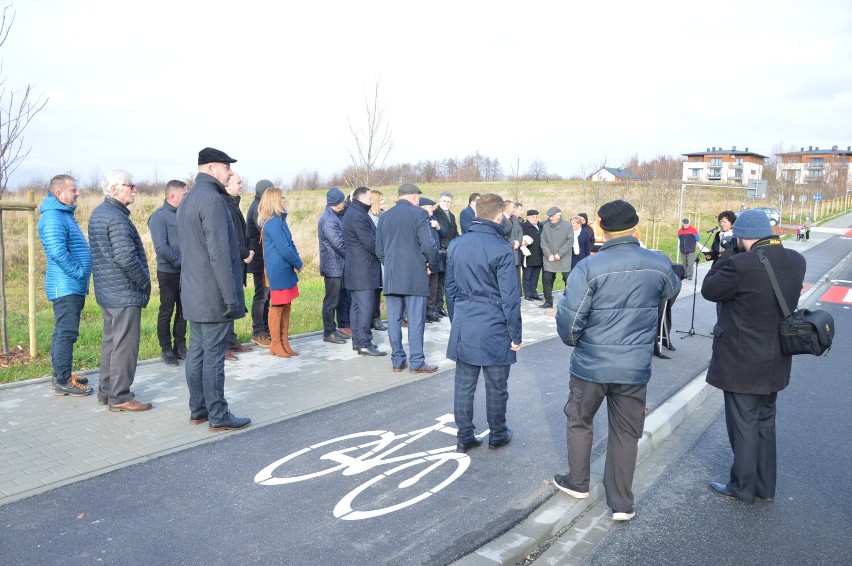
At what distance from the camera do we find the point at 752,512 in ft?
14.8

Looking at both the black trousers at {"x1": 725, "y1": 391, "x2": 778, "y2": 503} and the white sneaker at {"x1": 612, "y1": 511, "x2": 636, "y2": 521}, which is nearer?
the white sneaker at {"x1": 612, "y1": 511, "x2": 636, "y2": 521}

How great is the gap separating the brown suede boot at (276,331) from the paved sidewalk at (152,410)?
0.54ft

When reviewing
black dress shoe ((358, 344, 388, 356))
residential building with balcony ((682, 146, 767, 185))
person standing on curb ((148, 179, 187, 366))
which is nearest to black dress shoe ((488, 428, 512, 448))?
black dress shoe ((358, 344, 388, 356))

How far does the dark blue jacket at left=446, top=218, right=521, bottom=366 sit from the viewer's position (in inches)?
201

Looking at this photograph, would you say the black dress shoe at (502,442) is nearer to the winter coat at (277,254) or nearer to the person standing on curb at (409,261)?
the person standing on curb at (409,261)

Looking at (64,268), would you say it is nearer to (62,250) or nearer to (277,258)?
(62,250)

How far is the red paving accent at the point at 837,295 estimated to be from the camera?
624 inches

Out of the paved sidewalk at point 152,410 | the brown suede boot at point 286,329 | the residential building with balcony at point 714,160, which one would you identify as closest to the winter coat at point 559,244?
the paved sidewalk at point 152,410

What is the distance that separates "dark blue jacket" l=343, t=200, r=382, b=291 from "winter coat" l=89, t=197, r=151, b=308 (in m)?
2.92

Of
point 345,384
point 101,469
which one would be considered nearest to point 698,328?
point 345,384

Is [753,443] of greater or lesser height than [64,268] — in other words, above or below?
below

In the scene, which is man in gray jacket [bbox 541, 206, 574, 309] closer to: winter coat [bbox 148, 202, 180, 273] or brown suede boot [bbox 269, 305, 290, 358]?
brown suede boot [bbox 269, 305, 290, 358]

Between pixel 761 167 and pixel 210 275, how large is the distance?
239ft

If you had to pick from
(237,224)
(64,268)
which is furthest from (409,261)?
(64,268)
